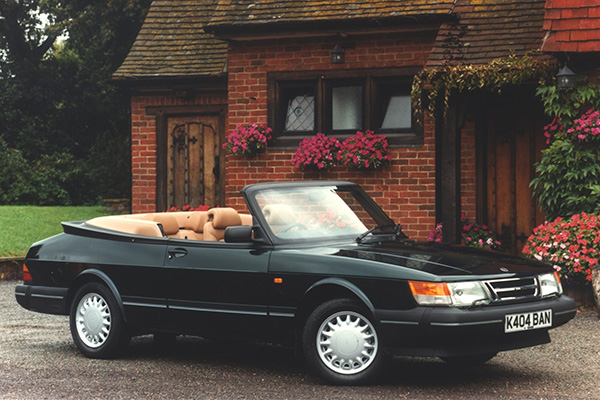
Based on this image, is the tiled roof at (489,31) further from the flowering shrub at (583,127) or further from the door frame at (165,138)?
the door frame at (165,138)

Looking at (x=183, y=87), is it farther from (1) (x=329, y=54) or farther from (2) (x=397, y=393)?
(2) (x=397, y=393)

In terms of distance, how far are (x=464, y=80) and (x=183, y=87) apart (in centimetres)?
631

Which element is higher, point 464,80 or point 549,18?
point 549,18

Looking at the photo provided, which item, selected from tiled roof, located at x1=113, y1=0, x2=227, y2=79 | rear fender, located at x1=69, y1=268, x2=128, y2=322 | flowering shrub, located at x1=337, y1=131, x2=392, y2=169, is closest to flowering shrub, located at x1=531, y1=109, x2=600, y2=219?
flowering shrub, located at x1=337, y1=131, x2=392, y2=169

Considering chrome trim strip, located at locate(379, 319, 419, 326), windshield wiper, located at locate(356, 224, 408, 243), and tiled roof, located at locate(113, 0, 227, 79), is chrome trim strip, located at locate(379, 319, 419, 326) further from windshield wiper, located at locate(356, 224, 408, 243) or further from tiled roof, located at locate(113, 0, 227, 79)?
tiled roof, located at locate(113, 0, 227, 79)

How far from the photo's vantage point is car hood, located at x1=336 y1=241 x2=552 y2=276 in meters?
6.22

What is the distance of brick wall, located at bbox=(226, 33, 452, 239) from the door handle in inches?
269

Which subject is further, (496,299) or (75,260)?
(75,260)

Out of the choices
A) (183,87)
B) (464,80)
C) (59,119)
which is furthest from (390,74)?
(59,119)

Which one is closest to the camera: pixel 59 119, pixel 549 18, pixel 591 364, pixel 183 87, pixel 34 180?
pixel 591 364

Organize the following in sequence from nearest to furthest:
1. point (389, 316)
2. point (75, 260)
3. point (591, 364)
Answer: point (389, 316) < point (591, 364) < point (75, 260)

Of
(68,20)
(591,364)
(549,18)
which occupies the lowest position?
(591,364)

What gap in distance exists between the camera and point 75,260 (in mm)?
7992

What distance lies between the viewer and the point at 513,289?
248 inches
